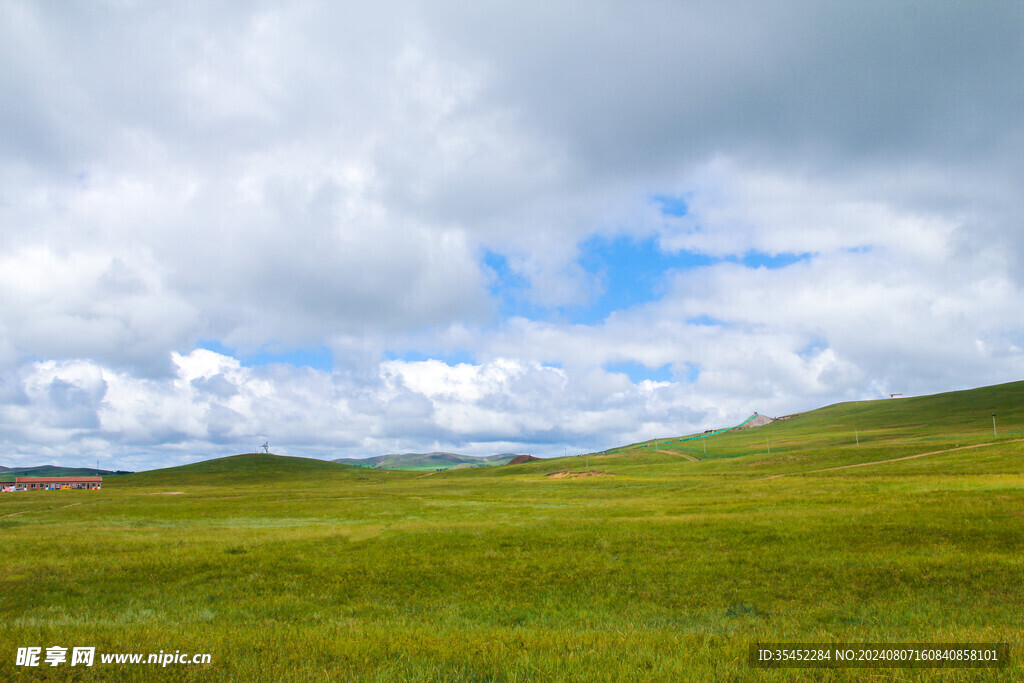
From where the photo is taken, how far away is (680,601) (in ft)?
53.6

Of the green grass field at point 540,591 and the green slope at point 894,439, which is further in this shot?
the green slope at point 894,439

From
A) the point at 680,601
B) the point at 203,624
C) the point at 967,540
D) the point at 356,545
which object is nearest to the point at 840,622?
the point at 680,601

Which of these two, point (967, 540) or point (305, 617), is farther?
point (967, 540)

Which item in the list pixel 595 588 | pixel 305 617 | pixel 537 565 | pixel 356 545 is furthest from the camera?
pixel 356 545

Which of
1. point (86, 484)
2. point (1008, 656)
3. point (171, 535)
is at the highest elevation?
point (1008, 656)

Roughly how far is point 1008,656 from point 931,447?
106 m

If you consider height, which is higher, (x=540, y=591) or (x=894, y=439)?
(x=540, y=591)

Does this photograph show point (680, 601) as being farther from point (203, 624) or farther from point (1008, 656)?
point (203, 624)

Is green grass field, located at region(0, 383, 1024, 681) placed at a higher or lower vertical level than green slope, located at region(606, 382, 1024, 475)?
higher

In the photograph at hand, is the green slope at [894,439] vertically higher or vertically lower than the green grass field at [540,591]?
lower

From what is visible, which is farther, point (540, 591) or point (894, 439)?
point (894, 439)

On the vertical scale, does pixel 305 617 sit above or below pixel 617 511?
above

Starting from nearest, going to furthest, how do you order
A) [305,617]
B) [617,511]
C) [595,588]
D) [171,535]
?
[305,617] < [595,588] < [171,535] < [617,511]

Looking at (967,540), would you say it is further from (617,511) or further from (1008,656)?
(617,511)
